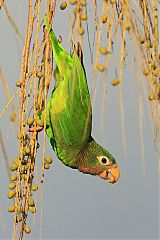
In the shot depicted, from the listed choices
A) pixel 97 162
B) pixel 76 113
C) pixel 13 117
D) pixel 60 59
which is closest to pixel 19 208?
pixel 13 117

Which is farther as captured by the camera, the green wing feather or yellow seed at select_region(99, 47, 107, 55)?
the green wing feather

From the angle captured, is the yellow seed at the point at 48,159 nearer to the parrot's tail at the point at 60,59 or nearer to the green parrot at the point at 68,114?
the green parrot at the point at 68,114

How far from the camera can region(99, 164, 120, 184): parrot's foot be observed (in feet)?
6.38

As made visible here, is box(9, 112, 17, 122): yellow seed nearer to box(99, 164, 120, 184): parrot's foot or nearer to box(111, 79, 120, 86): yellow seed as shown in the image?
box(111, 79, 120, 86): yellow seed

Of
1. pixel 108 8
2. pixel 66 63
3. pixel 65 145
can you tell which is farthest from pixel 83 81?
pixel 108 8

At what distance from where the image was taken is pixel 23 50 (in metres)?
0.84

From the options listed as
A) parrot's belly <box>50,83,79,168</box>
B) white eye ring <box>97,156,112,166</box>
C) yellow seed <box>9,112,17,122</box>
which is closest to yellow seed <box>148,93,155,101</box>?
yellow seed <box>9,112,17,122</box>

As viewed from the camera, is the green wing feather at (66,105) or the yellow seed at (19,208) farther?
the green wing feather at (66,105)

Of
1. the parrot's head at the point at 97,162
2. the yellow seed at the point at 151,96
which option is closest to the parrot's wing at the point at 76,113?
the parrot's head at the point at 97,162

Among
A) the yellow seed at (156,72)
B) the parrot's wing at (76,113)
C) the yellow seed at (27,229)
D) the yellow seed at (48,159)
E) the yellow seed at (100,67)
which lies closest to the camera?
the yellow seed at (100,67)

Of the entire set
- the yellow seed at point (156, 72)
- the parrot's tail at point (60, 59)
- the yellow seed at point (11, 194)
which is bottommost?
the yellow seed at point (11, 194)

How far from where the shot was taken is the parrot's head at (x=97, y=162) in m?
1.77

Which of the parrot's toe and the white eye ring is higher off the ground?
the white eye ring

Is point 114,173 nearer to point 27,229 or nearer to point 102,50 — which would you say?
point 27,229
